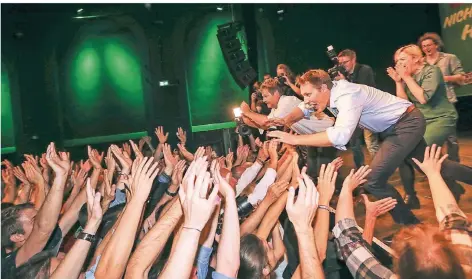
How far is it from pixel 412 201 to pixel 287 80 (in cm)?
67

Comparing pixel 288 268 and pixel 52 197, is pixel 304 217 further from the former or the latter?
pixel 52 197

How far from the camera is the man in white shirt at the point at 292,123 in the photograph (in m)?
1.53

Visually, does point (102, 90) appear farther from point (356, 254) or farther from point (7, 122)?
point (356, 254)

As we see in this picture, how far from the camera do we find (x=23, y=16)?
64.8 inches

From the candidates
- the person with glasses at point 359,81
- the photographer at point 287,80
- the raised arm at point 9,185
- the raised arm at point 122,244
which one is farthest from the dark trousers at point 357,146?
the raised arm at point 9,185

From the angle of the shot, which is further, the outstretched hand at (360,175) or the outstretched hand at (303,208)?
the outstretched hand at (360,175)

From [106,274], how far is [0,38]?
3.65 ft

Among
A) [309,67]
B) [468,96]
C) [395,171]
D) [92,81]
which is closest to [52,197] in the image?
[92,81]

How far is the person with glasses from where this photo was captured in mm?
1471

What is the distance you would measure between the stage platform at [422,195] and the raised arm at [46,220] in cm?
105

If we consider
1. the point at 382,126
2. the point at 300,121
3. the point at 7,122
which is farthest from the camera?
the point at 7,122

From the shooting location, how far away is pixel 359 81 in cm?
148

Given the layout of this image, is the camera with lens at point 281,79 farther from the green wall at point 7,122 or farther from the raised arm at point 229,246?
the green wall at point 7,122

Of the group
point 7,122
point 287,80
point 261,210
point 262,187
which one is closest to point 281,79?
point 287,80
